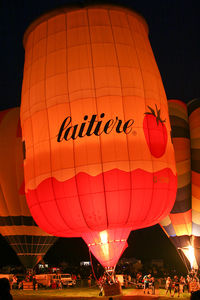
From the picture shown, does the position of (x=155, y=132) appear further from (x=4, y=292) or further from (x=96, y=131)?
(x=4, y=292)

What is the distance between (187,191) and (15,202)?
5784 mm

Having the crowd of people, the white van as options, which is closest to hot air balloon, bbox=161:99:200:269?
the crowd of people

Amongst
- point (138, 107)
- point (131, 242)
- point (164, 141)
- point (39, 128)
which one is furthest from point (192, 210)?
point (131, 242)

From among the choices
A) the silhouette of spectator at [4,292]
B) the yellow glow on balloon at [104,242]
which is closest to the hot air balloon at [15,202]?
the yellow glow on balloon at [104,242]

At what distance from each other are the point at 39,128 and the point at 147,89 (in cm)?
245

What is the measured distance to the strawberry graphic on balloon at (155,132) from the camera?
8.12 m

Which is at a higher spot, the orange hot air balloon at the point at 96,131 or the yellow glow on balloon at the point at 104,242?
the orange hot air balloon at the point at 96,131

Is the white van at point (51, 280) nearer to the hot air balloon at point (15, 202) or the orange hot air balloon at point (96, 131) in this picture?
the hot air balloon at point (15, 202)

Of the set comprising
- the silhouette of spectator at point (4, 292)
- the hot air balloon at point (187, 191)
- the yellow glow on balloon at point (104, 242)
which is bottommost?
the silhouette of spectator at point (4, 292)

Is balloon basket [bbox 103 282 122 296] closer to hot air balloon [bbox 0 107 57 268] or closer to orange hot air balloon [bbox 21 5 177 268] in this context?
orange hot air balloon [bbox 21 5 177 268]

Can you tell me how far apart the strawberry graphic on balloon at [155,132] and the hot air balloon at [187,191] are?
4.06m

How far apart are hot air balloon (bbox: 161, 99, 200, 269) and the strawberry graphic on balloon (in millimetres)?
4064

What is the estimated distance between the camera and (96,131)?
781 centimetres

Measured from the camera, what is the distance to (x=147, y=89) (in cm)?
843
